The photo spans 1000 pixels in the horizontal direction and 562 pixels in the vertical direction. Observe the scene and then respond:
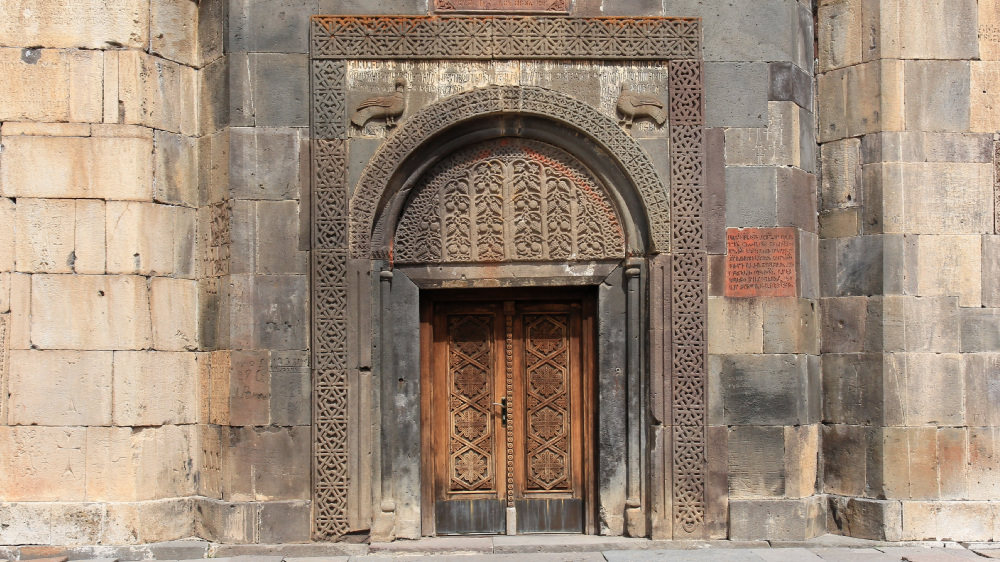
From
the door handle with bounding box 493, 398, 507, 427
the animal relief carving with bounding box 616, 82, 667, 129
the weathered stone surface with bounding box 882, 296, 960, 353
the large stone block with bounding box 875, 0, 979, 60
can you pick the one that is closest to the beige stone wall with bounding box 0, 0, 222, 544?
the door handle with bounding box 493, 398, 507, 427

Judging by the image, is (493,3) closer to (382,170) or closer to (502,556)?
(382,170)

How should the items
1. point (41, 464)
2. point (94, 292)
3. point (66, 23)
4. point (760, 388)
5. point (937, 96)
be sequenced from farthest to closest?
1. point (937, 96)
2. point (760, 388)
3. point (66, 23)
4. point (94, 292)
5. point (41, 464)

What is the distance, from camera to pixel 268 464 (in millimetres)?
6691

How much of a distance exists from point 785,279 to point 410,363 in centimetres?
303

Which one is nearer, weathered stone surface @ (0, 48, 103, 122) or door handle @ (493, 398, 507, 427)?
weathered stone surface @ (0, 48, 103, 122)

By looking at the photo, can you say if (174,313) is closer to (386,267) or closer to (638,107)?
(386,267)

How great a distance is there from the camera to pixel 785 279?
6.88m

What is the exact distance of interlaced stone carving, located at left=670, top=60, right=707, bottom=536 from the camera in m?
6.76

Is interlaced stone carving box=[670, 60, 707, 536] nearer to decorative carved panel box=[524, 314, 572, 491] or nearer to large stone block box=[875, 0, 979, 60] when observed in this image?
decorative carved panel box=[524, 314, 572, 491]

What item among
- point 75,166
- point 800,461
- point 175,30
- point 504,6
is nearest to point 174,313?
point 75,166

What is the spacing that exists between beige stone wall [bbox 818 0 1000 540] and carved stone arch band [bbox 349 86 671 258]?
5.38 ft

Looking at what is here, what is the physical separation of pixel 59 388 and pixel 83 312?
0.59 m

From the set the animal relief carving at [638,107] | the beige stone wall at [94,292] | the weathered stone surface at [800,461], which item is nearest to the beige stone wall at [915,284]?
the weathered stone surface at [800,461]

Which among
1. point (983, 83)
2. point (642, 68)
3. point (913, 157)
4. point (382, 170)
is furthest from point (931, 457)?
point (382, 170)
